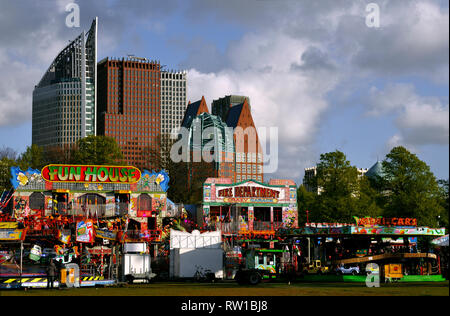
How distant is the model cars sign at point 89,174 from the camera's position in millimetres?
67188

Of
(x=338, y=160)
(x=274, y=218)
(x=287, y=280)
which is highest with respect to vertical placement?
(x=338, y=160)

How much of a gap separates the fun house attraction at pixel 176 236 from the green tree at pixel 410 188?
15.2 feet

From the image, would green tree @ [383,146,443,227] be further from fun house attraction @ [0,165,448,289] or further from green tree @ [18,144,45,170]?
green tree @ [18,144,45,170]

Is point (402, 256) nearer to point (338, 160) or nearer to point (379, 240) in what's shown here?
point (379, 240)

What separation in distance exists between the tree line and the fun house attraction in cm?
436

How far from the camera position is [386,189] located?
266 feet

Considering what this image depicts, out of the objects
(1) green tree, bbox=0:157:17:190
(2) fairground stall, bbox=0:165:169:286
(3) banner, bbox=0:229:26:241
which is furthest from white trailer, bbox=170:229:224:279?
(1) green tree, bbox=0:157:17:190

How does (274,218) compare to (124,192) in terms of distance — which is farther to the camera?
(274,218)

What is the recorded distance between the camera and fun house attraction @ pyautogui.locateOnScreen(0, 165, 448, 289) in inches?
1819
